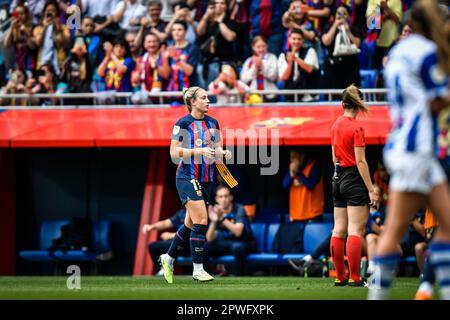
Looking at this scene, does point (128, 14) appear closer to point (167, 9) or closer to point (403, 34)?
point (167, 9)

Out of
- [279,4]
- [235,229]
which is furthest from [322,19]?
[235,229]

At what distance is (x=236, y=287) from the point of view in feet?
38.0

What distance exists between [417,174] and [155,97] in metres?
11.6

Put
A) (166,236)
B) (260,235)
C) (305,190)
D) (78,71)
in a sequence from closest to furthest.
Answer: (166,236) → (305,190) → (260,235) → (78,71)

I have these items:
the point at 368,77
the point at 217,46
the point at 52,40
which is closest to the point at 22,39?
the point at 52,40

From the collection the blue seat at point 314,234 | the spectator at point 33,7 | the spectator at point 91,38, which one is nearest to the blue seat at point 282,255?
the blue seat at point 314,234

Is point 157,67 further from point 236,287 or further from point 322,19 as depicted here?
point 236,287

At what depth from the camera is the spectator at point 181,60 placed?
1803 centimetres

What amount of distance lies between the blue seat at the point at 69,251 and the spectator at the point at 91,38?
3.06 m

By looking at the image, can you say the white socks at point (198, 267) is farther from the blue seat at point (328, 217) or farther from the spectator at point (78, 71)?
the spectator at point (78, 71)

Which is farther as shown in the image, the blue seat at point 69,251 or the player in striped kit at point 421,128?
the blue seat at point 69,251

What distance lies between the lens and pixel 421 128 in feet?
23.8

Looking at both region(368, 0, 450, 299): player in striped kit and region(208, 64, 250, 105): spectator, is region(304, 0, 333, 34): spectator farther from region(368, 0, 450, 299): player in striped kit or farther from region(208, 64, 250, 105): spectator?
region(368, 0, 450, 299): player in striped kit
